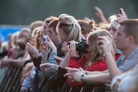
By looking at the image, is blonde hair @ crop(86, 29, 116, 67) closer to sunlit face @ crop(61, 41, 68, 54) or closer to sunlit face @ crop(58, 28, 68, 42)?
sunlit face @ crop(61, 41, 68, 54)

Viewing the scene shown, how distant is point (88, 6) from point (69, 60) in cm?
1653

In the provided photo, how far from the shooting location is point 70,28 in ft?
30.9

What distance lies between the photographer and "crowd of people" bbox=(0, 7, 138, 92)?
712 centimetres

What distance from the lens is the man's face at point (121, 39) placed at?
756 centimetres

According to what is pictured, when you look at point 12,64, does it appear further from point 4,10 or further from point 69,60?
point 4,10

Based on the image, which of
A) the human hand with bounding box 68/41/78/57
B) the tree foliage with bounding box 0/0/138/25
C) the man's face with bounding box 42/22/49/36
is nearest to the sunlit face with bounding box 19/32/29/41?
the man's face with bounding box 42/22/49/36

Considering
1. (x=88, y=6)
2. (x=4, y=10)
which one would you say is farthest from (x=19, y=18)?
(x=88, y=6)

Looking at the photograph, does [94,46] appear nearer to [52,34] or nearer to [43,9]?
[52,34]

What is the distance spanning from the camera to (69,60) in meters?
8.77

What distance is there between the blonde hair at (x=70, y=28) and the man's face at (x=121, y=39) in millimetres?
1702

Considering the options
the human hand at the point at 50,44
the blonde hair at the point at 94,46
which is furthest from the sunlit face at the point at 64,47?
the blonde hair at the point at 94,46

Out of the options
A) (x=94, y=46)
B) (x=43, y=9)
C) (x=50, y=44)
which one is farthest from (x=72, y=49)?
(x=43, y=9)

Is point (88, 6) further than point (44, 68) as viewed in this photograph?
Yes

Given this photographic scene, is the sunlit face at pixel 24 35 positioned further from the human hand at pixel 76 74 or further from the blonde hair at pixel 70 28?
the human hand at pixel 76 74
